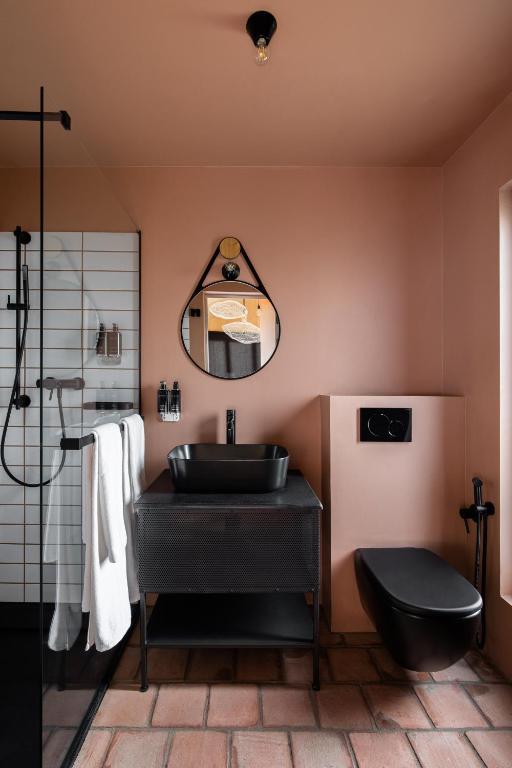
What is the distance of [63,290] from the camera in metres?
1.33

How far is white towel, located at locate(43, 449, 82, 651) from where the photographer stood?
4.17 ft

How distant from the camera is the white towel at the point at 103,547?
1.43 metres

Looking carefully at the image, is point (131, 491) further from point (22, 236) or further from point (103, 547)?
point (22, 236)

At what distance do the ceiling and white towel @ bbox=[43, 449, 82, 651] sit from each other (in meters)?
0.98

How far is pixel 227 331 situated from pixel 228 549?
3.64 ft

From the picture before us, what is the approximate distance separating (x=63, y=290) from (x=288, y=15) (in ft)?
3.69

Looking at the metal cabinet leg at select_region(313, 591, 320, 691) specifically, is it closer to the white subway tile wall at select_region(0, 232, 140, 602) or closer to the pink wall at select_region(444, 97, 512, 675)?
the pink wall at select_region(444, 97, 512, 675)

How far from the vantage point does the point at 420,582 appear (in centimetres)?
162

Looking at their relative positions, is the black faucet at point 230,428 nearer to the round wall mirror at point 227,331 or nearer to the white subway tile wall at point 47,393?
the round wall mirror at point 227,331

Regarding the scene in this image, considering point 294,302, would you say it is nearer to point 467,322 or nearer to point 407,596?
point 467,322

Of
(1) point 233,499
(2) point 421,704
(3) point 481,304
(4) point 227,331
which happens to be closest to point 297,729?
(2) point 421,704

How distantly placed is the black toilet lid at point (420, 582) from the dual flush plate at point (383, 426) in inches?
20.1

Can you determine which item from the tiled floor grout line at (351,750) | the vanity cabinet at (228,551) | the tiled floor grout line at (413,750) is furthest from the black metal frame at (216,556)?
the tiled floor grout line at (413,750)

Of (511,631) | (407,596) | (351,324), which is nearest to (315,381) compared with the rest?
(351,324)
